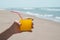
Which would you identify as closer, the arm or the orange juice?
the arm

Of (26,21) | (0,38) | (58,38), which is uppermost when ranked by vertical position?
(26,21)

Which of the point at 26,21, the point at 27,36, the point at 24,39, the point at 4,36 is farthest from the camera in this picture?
the point at 27,36

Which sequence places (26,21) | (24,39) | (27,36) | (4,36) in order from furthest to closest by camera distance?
(27,36) → (24,39) → (26,21) → (4,36)

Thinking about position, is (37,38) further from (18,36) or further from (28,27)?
(28,27)

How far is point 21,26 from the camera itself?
2176 mm

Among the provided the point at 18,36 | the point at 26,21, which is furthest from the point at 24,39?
the point at 26,21

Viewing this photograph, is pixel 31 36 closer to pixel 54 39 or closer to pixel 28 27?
pixel 54 39

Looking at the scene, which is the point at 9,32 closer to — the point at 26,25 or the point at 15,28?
the point at 15,28

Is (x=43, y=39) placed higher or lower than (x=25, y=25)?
lower

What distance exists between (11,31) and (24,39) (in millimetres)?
3310

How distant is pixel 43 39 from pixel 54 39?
313mm

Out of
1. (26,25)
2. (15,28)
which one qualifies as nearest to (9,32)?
(15,28)

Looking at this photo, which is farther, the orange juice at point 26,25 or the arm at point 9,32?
the orange juice at point 26,25

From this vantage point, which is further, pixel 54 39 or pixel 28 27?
pixel 54 39
